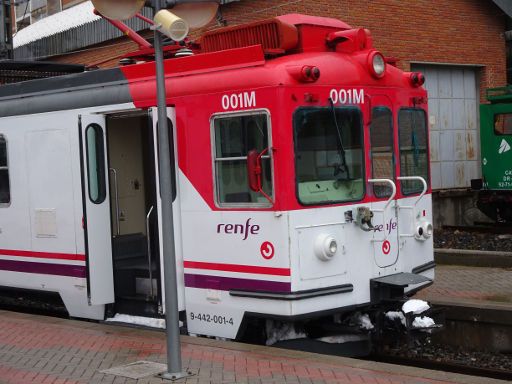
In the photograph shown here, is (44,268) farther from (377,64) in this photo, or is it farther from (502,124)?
(502,124)

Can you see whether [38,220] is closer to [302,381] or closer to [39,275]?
[39,275]

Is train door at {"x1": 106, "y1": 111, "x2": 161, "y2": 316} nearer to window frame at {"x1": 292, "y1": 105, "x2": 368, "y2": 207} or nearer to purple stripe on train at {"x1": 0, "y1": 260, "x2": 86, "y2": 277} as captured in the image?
purple stripe on train at {"x1": 0, "y1": 260, "x2": 86, "y2": 277}

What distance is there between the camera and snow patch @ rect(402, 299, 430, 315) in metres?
7.37

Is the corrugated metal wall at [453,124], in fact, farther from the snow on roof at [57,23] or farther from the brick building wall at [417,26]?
the snow on roof at [57,23]

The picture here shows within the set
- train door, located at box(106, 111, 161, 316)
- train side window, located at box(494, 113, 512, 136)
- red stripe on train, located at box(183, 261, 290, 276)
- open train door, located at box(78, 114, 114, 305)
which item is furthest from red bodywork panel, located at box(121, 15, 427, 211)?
train side window, located at box(494, 113, 512, 136)

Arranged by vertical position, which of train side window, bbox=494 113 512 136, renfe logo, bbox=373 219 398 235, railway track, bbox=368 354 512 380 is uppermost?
train side window, bbox=494 113 512 136

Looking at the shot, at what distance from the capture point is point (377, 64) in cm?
768

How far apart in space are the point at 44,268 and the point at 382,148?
4.11m

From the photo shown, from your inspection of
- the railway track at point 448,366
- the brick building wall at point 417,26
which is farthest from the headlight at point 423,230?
the brick building wall at point 417,26

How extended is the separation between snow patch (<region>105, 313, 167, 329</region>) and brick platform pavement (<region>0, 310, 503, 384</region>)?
0.14m

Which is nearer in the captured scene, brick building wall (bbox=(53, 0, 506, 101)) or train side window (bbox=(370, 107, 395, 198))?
train side window (bbox=(370, 107, 395, 198))

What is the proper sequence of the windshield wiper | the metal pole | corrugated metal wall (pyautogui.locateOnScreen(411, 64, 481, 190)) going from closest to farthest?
the metal pole
the windshield wiper
corrugated metal wall (pyautogui.locateOnScreen(411, 64, 481, 190))

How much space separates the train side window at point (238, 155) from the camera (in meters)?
6.98

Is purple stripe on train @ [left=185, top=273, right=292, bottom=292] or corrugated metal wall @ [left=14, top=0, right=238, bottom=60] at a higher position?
corrugated metal wall @ [left=14, top=0, right=238, bottom=60]
